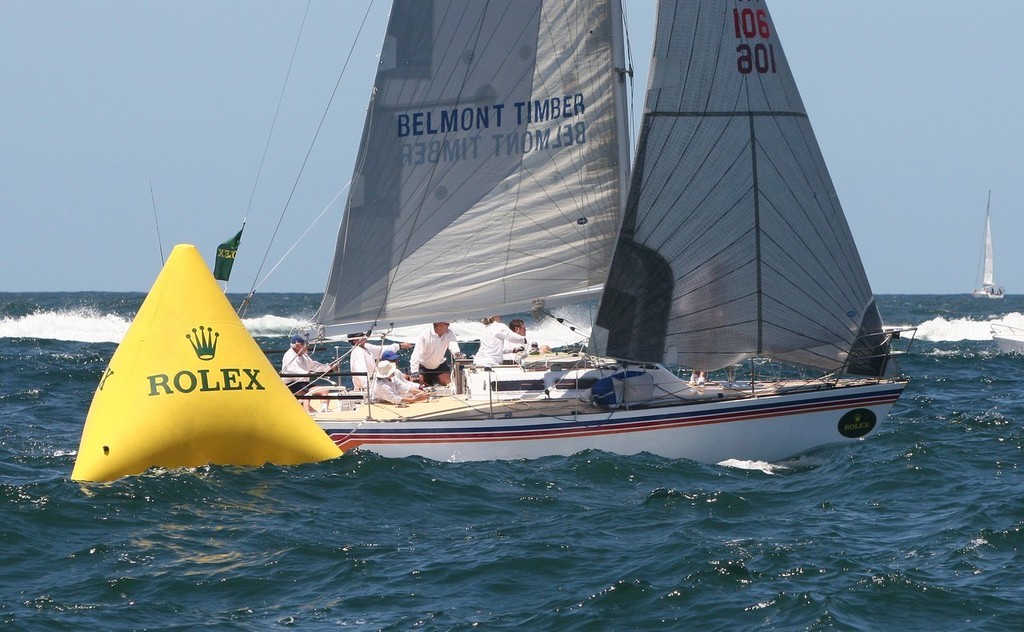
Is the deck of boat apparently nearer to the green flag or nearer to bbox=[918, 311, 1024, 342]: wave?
the green flag

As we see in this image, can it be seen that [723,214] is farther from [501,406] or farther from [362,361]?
[362,361]

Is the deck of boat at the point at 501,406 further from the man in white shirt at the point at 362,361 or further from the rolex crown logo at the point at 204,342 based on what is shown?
the rolex crown logo at the point at 204,342

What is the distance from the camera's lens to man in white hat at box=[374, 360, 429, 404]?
59.0ft

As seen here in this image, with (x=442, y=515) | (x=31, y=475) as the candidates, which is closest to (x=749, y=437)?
(x=442, y=515)

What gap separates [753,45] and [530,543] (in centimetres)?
797

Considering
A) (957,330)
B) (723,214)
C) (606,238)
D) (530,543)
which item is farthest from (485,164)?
(957,330)

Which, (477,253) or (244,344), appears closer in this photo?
A: (244,344)

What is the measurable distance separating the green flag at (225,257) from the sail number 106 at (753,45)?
7.22 metres

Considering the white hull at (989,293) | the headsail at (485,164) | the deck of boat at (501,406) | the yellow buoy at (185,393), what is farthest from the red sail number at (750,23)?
the white hull at (989,293)

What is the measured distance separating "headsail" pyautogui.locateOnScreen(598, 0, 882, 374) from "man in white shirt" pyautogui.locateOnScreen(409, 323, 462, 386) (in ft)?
10.5

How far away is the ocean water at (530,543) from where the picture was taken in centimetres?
1012

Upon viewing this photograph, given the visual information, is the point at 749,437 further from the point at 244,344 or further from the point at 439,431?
the point at 244,344

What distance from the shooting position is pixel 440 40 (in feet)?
59.3

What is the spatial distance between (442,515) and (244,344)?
300 cm
